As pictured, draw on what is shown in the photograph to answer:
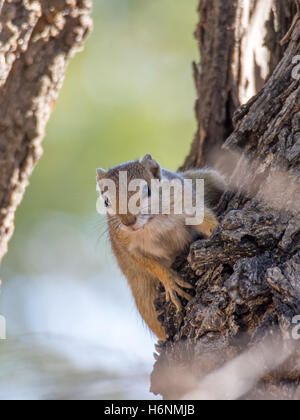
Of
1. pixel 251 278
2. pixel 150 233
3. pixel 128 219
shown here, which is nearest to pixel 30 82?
pixel 128 219

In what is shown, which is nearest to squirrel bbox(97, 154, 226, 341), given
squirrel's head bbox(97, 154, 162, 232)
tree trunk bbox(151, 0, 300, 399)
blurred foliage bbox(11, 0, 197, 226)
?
squirrel's head bbox(97, 154, 162, 232)

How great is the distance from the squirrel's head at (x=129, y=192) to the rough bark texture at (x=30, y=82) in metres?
0.42

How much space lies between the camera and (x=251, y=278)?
2084 millimetres

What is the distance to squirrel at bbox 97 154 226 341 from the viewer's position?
2873 mm

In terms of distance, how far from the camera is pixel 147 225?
3.00 meters

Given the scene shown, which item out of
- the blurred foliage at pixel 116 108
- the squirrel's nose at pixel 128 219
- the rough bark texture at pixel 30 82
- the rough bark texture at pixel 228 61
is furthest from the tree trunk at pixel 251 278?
the blurred foliage at pixel 116 108

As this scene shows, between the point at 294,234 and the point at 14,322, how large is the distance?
11.5ft

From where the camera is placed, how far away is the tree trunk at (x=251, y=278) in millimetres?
1904

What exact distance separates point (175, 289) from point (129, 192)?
24.3 inches

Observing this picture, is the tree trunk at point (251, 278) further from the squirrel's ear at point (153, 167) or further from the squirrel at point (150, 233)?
the squirrel's ear at point (153, 167)

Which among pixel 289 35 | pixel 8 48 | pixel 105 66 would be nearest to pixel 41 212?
pixel 105 66

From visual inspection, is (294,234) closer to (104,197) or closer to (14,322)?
(104,197)

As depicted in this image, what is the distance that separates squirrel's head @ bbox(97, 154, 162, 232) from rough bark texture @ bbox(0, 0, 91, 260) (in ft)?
1.37

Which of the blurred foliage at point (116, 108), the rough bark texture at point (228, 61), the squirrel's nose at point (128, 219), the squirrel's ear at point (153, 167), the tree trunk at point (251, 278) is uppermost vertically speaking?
the blurred foliage at point (116, 108)
